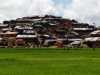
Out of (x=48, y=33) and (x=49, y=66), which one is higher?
(x=49, y=66)

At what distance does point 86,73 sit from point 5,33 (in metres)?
107

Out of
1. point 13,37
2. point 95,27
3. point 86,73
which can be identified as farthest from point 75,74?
point 95,27

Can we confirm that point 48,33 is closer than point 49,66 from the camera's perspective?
No

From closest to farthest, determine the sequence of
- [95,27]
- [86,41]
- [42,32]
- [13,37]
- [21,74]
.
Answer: [21,74] < [86,41] < [13,37] < [42,32] < [95,27]

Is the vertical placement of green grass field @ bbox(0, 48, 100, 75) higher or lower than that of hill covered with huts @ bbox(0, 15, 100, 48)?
higher

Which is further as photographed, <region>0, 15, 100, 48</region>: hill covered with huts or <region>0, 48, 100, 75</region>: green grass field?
<region>0, 15, 100, 48</region>: hill covered with huts

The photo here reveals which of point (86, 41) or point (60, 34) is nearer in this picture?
point (86, 41)

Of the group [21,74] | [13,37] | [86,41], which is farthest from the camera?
[13,37]

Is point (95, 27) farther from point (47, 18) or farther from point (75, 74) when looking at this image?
point (75, 74)

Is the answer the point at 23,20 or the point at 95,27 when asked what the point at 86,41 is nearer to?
the point at 95,27

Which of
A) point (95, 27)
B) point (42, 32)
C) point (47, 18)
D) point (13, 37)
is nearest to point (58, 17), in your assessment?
point (47, 18)

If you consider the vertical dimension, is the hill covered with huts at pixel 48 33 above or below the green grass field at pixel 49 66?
below

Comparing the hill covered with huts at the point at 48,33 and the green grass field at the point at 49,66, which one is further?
the hill covered with huts at the point at 48,33

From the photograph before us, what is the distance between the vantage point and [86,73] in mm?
27203
